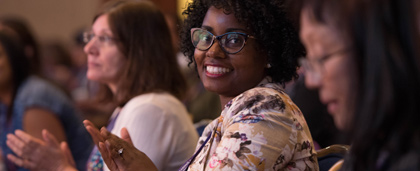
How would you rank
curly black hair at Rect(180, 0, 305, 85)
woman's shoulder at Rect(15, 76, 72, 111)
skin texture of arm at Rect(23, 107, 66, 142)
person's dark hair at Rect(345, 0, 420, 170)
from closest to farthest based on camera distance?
person's dark hair at Rect(345, 0, 420, 170), curly black hair at Rect(180, 0, 305, 85), skin texture of arm at Rect(23, 107, 66, 142), woman's shoulder at Rect(15, 76, 72, 111)

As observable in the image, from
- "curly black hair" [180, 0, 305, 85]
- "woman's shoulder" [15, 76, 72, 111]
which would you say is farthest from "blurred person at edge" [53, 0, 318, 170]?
"woman's shoulder" [15, 76, 72, 111]

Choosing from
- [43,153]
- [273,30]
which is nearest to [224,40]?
[273,30]

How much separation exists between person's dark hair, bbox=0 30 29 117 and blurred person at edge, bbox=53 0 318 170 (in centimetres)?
161

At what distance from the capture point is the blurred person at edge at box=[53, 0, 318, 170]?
1.22m

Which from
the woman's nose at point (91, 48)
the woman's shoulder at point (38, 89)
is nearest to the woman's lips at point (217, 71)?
the woman's nose at point (91, 48)

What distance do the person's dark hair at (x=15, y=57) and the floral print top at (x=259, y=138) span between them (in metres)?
1.91

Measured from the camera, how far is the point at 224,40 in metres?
1.42

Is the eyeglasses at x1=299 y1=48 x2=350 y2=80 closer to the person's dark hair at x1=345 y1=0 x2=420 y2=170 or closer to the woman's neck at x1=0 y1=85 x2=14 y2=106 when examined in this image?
the person's dark hair at x1=345 y1=0 x2=420 y2=170

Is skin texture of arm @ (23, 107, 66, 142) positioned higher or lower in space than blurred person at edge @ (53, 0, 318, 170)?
lower

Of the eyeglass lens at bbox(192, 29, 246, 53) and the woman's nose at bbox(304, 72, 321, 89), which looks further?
the eyeglass lens at bbox(192, 29, 246, 53)

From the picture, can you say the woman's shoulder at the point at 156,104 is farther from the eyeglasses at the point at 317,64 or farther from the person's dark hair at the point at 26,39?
the person's dark hair at the point at 26,39

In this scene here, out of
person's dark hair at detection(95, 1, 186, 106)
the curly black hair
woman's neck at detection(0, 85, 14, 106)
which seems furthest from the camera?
woman's neck at detection(0, 85, 14, 106)

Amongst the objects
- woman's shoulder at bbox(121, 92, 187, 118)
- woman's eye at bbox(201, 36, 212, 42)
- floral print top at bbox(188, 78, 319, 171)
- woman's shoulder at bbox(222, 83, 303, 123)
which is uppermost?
woman's eye at bbox(201, 36, 212, 42)

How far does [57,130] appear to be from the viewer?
2.68 metres
